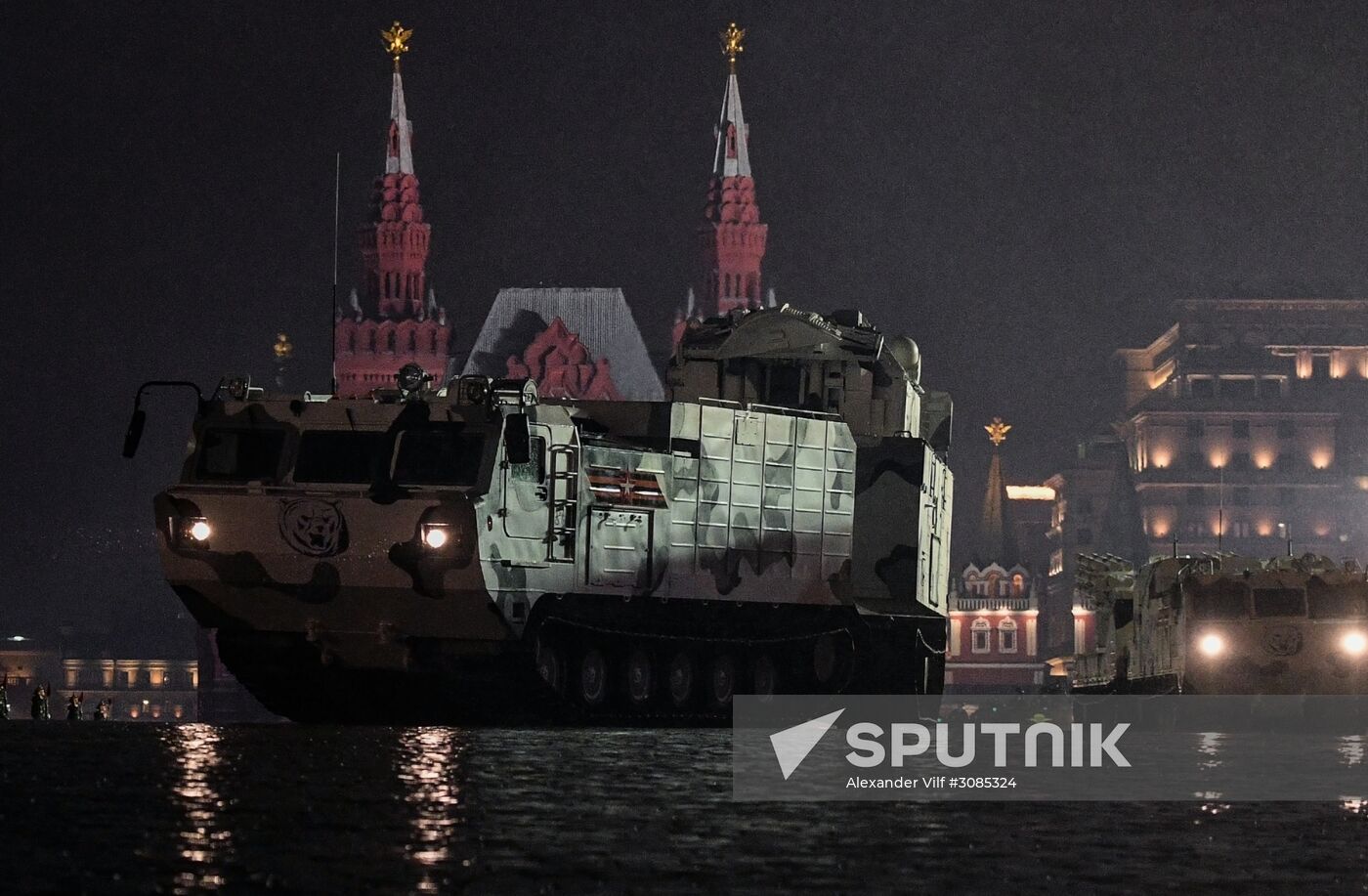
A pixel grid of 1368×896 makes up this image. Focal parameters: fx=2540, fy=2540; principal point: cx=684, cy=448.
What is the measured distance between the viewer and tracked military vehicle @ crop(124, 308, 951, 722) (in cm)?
3203

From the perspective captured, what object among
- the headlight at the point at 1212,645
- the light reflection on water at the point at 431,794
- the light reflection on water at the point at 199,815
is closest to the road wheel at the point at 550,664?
the light reflection on water at the point at 431,794

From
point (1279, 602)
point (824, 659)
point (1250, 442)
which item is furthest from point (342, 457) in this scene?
point (1250, 442)

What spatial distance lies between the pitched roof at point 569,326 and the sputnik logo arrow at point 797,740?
14438cm

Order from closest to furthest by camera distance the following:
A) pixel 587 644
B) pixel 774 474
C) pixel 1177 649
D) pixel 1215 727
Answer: pixel 587 644 < pixel 774 474 < pixel 1215 727 < pixel 1177 649

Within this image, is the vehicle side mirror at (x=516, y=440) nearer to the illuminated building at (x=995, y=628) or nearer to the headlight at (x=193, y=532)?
the headlight at (x=193, y=532)

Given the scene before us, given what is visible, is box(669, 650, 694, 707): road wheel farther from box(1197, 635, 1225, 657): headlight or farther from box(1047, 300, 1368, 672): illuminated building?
box(1047, 300, 1368, 672): illuminated building

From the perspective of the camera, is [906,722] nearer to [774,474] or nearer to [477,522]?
[774,474]

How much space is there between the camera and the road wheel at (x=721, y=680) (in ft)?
117

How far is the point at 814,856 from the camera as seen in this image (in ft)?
45.6

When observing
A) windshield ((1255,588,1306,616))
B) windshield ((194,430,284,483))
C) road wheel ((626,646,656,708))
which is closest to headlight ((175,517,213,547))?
windshield ((194,430,284,483))

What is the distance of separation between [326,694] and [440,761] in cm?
1202

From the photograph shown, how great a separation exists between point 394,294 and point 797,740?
160 meters

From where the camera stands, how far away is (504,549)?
32.0 m

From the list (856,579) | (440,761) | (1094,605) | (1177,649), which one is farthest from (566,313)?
(440,761)
